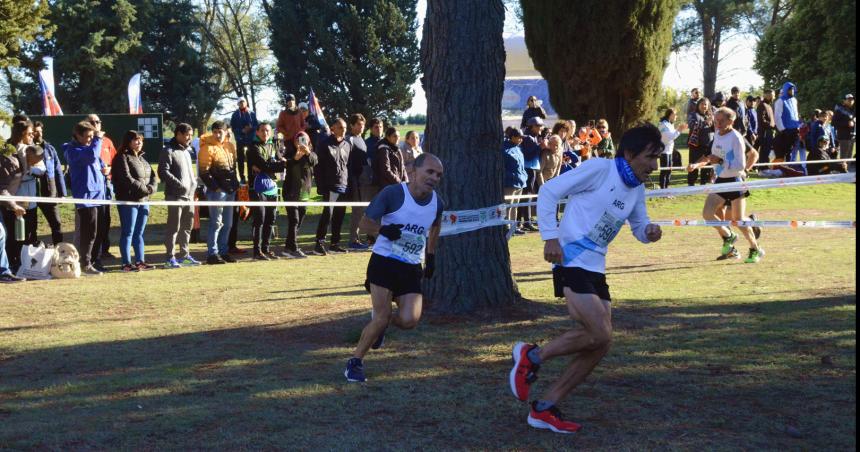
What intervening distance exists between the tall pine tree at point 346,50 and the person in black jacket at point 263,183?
30.1 metres

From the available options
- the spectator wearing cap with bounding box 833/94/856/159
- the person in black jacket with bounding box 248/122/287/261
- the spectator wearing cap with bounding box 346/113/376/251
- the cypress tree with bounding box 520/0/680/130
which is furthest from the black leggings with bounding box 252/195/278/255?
the spectator wearing cap with bounding box 833/94/856/159

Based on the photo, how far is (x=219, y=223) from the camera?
596 inches

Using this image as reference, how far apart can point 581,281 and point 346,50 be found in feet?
133

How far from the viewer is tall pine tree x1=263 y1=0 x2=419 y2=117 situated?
45.5 m

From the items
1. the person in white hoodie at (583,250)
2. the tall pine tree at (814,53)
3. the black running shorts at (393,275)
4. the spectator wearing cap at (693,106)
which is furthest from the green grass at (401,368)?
the tall pine tree at (814,53)

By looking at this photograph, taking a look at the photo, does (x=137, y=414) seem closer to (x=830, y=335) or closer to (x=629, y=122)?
(x=830, y=335)

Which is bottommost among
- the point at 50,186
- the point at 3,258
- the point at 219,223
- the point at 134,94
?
the point at 3,258

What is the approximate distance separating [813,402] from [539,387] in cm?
191

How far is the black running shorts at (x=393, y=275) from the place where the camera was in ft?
24.7

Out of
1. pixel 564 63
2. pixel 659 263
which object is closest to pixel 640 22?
Result: pixel 564 63

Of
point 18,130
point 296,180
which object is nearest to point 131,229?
point 18,130

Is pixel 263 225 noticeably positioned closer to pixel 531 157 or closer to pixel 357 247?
pixel 357 247

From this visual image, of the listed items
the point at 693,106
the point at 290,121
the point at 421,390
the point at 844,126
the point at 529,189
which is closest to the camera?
the point at 421,390

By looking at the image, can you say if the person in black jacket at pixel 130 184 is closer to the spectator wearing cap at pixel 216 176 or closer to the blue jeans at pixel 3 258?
the spectator wearing cap at pixel 216 176
